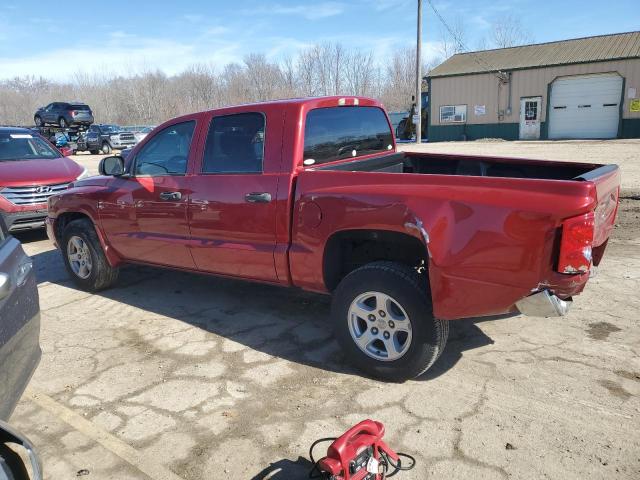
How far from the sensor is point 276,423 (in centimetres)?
304

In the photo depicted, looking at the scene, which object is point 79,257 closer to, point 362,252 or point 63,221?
point 63,221

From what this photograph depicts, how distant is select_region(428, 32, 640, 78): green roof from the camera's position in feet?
88.9

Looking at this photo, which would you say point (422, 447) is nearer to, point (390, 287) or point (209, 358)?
point (390, 287)

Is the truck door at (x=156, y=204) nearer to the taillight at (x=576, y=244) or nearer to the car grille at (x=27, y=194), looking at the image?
the taillight at (x=576, y=244)

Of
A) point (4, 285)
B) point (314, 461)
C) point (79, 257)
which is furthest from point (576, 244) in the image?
point (79, 257)

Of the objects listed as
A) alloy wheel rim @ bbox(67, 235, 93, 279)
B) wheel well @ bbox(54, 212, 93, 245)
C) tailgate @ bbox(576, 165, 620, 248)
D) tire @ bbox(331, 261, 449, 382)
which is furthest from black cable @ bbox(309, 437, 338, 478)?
wheel well @ bbox(54, 212, 93, 245)

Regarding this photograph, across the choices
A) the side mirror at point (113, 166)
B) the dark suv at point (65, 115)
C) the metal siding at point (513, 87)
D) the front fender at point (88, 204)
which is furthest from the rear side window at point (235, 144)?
the dark suv at point (65, 115)

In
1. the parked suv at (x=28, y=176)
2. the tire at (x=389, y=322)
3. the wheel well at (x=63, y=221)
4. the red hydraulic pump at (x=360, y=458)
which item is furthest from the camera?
the parked suv at (x=28, y=176)

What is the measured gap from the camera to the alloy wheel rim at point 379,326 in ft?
11.0

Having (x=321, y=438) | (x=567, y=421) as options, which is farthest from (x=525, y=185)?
(x=321, y=438)

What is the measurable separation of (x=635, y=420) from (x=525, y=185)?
1.46 m

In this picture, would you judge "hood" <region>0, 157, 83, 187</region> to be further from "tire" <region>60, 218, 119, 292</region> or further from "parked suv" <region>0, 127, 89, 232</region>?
"tire" <region>60, 218, 119, 292</region>

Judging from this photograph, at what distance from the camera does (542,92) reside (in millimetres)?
28953

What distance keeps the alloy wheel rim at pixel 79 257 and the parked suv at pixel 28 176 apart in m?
2.60
